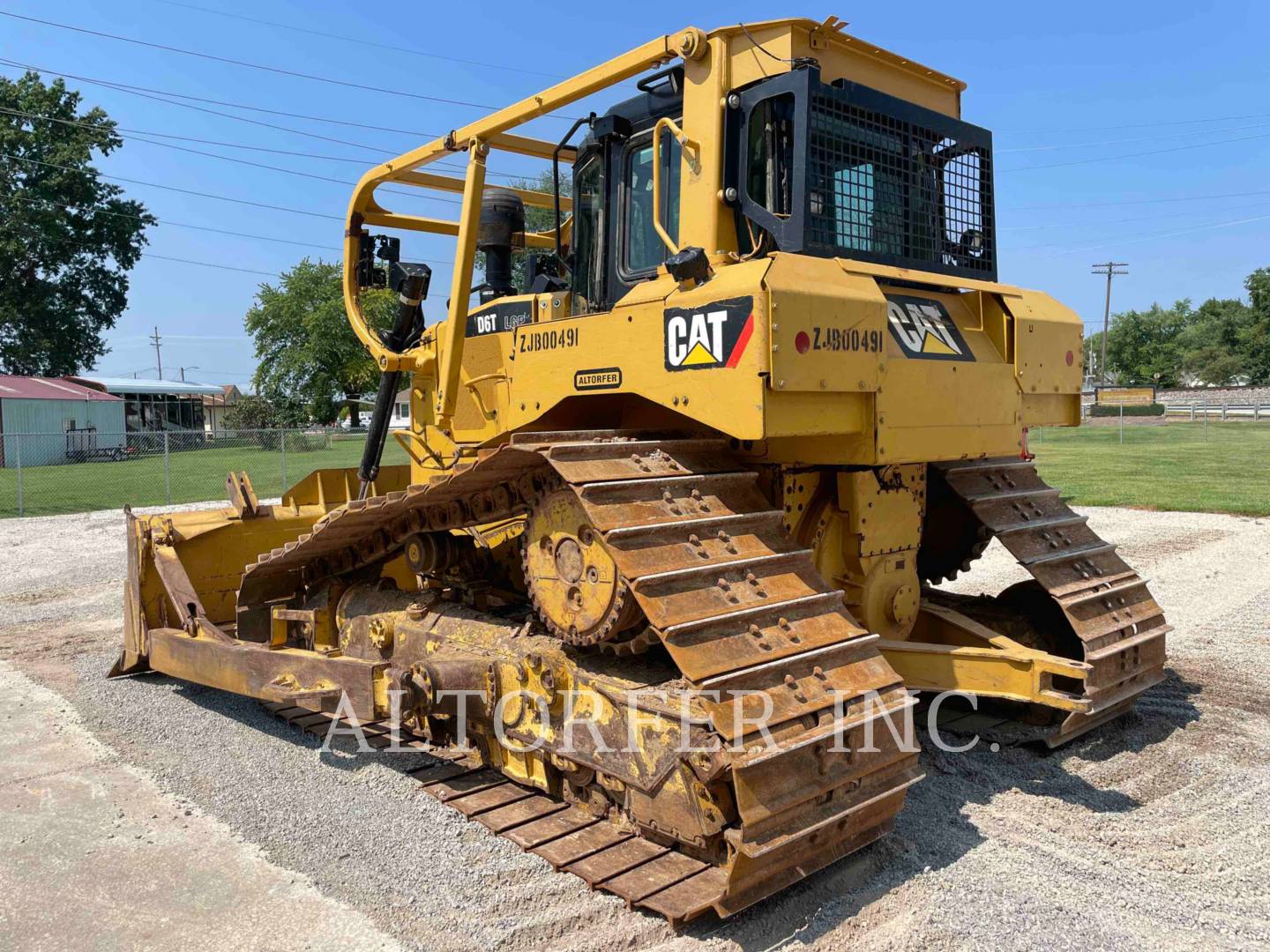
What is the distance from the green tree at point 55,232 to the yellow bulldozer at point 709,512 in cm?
4258

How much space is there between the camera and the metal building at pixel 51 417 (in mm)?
32656

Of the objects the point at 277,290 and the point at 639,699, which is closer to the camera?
the point at 639,699

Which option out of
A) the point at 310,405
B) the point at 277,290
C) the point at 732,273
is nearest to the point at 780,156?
the point at 732,273

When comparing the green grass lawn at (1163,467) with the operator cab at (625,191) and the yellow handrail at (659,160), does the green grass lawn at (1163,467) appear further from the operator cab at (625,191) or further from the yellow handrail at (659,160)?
the yellow handrail at (659,160)

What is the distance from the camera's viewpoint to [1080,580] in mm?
4898

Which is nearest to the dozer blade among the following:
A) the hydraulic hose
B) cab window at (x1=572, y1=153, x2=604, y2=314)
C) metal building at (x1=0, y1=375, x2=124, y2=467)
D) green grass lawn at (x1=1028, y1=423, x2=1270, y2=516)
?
cab window at (x1=572, y1=153, x2=604, y2=314)

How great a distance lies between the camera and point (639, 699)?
3674 millimetres

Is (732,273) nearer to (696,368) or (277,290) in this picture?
(696,368)

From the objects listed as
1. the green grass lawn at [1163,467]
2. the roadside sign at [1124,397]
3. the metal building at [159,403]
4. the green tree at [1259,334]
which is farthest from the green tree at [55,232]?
the green tree at [1259,334]

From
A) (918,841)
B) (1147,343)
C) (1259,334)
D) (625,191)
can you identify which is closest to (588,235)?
(625,191)

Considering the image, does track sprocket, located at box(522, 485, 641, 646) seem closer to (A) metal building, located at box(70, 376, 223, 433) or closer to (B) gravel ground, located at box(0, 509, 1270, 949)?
(B) gravel ground, located at box(0, 509, 1270, 949)

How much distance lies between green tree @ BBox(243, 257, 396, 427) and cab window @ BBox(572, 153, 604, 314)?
44.4 m

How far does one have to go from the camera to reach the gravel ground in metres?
3.29

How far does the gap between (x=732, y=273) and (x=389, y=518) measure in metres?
2.48
